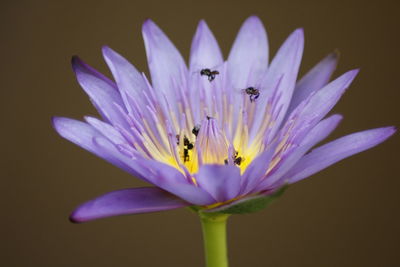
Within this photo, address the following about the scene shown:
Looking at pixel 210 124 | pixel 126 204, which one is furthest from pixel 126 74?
pixel 126 204

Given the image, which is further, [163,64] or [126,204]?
[163,64]

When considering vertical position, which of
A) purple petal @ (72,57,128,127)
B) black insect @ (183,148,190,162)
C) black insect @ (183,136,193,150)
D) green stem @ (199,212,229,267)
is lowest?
green stem @ (199,212,229,267)

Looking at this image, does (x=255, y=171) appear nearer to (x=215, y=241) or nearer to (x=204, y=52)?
(x=215, y=241)

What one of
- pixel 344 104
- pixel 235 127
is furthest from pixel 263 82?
pixel 344 104

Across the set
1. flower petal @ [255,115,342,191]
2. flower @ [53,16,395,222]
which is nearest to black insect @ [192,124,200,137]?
flower @ [53,16,395,222]

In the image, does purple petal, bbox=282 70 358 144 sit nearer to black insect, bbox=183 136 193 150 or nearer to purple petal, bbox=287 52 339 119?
purple petal, bbox=287 52 339 119

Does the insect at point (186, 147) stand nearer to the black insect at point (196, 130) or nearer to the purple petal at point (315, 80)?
the black insect at point (196, 130)

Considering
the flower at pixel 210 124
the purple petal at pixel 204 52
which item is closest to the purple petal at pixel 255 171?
the flower at pixel 210 124
